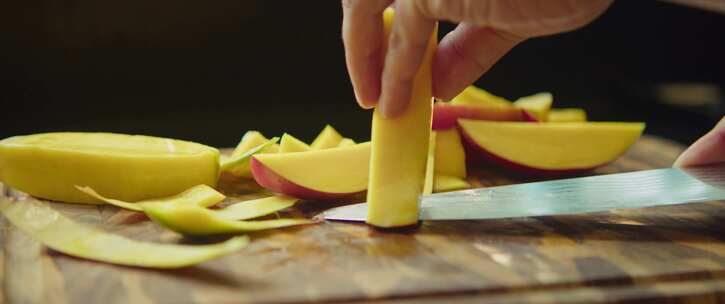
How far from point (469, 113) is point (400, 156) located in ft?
2.14

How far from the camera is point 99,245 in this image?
1240mm

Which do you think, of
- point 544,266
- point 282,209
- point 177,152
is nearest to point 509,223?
point 544,266

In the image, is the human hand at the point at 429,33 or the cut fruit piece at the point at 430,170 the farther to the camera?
the cut fruit piece at the point at 430,170

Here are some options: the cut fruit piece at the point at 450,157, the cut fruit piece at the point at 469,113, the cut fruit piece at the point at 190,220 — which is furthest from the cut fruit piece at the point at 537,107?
the cut fruit piece at the point at 190,220

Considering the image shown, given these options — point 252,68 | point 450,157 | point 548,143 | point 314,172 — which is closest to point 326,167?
point 314,172

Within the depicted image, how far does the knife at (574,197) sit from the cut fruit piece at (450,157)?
0.27 metres

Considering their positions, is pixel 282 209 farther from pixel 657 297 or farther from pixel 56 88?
pixel 56 88

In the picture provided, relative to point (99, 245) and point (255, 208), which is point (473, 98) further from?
point (99, 245)

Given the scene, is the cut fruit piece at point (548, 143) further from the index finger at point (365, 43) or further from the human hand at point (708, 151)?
the index finger at point (365, 43)

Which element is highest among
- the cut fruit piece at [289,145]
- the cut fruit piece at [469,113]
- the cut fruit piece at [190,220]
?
the cut fruit piece at [469,113]

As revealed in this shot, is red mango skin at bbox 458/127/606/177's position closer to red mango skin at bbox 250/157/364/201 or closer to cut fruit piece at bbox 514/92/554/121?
cut fruit piece at bbox 514/92/554/121

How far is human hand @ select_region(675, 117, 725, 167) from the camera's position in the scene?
5.29 feet

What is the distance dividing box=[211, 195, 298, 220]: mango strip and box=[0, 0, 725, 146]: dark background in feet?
3.72

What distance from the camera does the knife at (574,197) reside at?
144 cm
